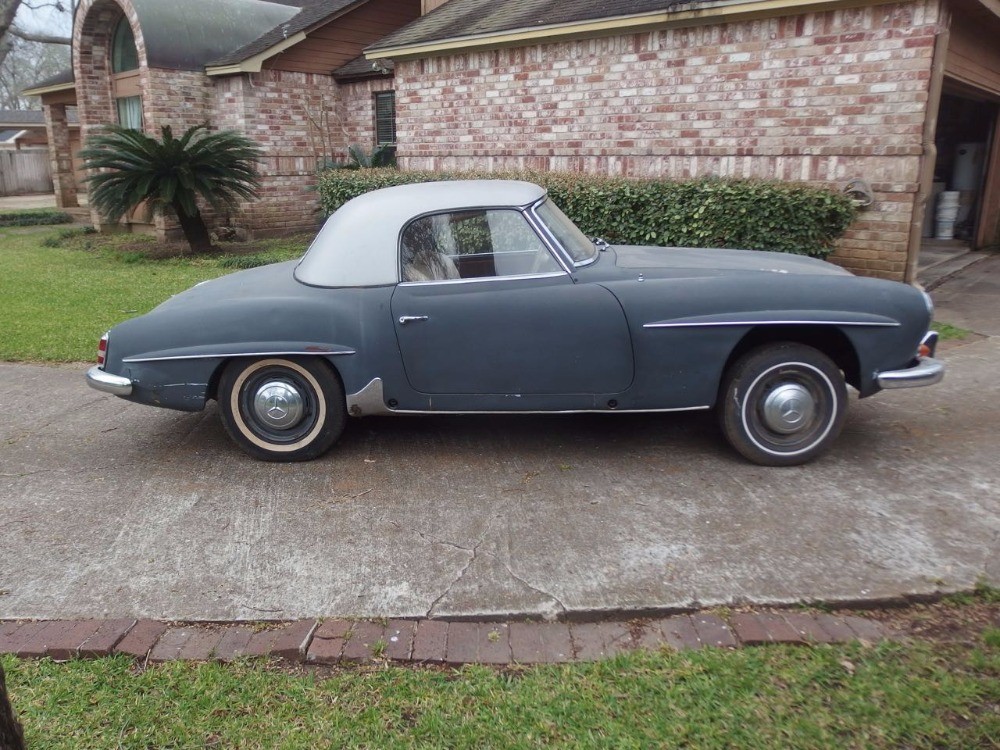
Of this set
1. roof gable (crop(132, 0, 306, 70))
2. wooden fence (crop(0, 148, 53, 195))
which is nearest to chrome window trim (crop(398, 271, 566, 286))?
roof gable (crop(132, 0, 306, 70))

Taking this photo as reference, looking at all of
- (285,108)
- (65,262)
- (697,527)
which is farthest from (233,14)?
(697,527)

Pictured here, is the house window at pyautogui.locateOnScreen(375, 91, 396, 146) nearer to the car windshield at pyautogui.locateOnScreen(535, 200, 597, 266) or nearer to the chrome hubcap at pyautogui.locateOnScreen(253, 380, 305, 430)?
the car windshield at pyautogui.locateOnScreen(535, 200, 597, 266)

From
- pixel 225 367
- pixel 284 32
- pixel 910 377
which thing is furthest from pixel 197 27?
pixel 910 377

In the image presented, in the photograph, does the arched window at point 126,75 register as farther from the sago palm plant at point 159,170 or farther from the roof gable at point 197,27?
the sago palm plant at point 159,170

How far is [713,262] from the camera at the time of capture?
15.2 feet

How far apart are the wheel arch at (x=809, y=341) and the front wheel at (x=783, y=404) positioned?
0.06 metres

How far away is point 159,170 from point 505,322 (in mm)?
9974

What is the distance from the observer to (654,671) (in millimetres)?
2746

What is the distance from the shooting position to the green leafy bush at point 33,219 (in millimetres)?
19219

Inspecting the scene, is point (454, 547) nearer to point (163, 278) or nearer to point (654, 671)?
point (654, 671)

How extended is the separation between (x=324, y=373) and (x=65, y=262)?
10.2 metres

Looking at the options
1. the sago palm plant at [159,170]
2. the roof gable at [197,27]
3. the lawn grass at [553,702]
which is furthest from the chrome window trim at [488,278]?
the roof gable at [197,27]

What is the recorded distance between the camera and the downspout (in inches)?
309

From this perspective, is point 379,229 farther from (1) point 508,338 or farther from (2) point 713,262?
(2) point 713,262
